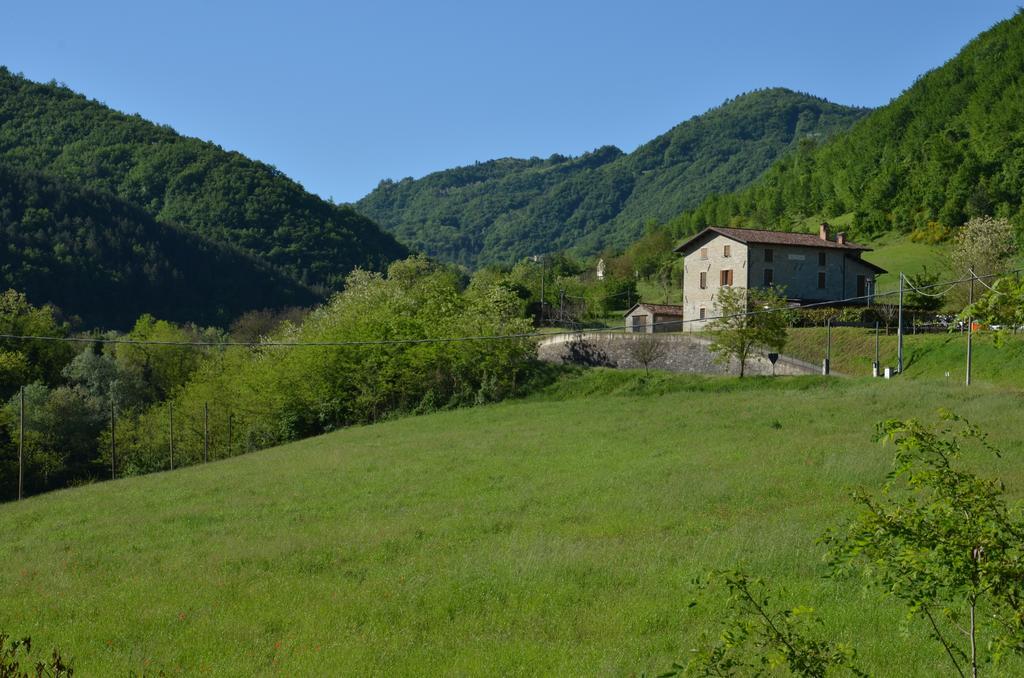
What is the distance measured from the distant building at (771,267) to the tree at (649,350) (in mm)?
5881

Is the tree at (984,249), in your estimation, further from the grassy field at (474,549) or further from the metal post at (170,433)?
the metal post at (170,433)

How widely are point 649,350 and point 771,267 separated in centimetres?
1299

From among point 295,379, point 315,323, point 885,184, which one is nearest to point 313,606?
point 295,379

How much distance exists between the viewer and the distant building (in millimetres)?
59844

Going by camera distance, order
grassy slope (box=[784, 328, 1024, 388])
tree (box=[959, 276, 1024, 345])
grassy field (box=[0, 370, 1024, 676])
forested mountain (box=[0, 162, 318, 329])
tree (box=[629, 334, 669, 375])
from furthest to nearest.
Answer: forested mountain (box=[0, 162, 318, 329]) < tree (box=[629, 334, 669, 375]) < grassy slope (box=[784, 328, 1024, 388]) < grassy field (box=[0, 370, 1024, 676]) < tree (box=[959, 276, 1024, 345])

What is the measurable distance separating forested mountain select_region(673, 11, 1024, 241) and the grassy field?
72.5 m

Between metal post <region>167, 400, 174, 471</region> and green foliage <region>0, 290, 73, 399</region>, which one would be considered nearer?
metal post <region>167, 400, 174, 471</region>

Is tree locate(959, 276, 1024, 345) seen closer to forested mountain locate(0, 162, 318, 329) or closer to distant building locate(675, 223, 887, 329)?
distant building locate(675, 223, 887, 329)

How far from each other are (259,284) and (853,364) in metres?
115

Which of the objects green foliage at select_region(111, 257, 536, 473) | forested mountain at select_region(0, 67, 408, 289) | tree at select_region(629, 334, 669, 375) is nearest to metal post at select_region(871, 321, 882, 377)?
tree at select_region(629, 334, 669, 375)

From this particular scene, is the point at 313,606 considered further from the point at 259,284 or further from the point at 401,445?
the point at 259,284

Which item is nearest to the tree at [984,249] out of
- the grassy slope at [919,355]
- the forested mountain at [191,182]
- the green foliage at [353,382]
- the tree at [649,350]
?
the grassy slope at [919,355]

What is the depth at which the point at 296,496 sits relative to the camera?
25250mm

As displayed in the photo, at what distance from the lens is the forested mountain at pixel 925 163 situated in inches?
3787
